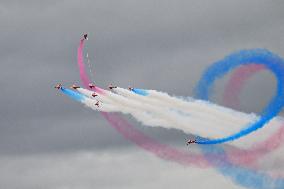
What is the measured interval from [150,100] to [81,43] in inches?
633

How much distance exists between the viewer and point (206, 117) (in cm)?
19325

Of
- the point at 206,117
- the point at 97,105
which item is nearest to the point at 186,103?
the point at 206,117

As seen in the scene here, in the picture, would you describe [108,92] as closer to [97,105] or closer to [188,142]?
[97,105]

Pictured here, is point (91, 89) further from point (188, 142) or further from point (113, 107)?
point (188, 142)

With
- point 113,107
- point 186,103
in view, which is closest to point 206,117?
point 186,103

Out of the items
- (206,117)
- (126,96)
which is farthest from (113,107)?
(206,117)

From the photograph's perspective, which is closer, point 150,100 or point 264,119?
point 264,119

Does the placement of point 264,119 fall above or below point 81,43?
below

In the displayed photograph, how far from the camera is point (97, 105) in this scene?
198 m

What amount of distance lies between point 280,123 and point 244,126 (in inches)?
374

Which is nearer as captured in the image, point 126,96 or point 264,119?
point 264,119

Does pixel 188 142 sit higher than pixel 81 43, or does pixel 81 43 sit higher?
pixel 81 43

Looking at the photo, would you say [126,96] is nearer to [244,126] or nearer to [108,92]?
[108,92]

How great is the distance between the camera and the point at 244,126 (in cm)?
18912
